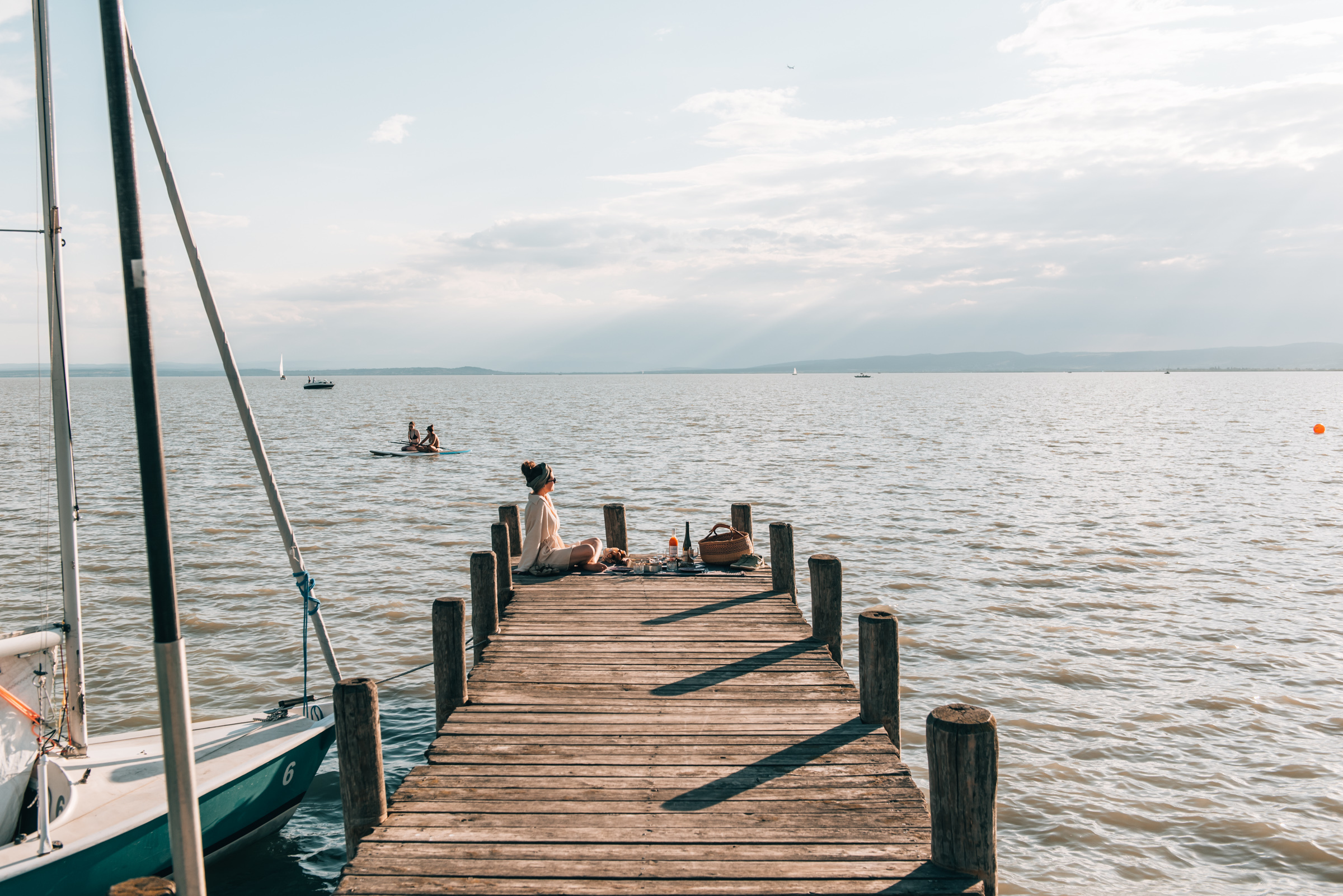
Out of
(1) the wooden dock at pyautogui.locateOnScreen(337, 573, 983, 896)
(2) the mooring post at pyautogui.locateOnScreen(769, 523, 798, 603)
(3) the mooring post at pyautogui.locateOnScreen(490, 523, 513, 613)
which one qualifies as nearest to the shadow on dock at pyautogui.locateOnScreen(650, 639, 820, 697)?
(1) the wooden dock at pyautogui.locateOnScreen(337, 573, 983, 896)

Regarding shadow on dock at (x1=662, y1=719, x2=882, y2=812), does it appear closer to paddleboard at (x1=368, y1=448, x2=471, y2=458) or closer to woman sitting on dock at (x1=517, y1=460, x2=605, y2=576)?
woman sitting on dock at (x1=517, y1=460, x2=605, y2=576)

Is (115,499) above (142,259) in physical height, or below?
below

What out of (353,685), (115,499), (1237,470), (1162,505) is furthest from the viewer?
(1237,470)

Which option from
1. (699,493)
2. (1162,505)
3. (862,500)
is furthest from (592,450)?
(1162,505)

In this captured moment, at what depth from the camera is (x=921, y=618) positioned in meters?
14.1

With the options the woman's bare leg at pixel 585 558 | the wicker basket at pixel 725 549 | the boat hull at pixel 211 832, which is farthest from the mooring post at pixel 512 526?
the boat hull at pixel 211 832

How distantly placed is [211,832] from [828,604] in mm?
5960

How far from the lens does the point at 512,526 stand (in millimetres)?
13328

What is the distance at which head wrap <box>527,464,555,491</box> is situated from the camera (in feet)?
34.2

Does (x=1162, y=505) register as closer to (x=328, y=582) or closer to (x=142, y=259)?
(x=328, y=582)

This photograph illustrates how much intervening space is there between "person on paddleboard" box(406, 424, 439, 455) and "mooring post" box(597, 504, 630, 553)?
26609mm

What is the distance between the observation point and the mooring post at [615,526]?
13.0 meters

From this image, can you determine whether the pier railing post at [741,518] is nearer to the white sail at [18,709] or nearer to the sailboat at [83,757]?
the sailboat at [83,757]

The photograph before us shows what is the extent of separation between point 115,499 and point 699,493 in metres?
19.4
